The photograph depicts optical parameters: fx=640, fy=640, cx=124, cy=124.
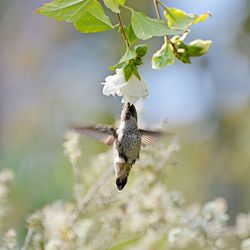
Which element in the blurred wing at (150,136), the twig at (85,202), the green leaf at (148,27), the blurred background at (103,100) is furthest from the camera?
the blurred background at (103,100)

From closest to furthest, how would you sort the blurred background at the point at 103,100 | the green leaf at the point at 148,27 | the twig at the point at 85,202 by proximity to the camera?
the green leaf at the point at 148,27
the twig at the point at 85,202
the blurred background at the point at 103,100

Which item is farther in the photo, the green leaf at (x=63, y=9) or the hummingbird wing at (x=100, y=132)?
the hummingbird wing at (x=100, y=132)

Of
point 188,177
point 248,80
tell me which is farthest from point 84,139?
point 248,80

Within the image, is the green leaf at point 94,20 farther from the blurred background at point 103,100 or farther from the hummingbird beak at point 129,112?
the blurred background at point 103,100

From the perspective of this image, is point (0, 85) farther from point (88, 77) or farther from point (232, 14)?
point (232, 14)

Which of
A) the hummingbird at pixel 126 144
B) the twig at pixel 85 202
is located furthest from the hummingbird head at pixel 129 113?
the twig at pixel 85 202

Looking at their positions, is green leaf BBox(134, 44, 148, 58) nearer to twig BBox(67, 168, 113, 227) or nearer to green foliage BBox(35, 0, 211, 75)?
green foliage BBox(35, 0, 211, 75)

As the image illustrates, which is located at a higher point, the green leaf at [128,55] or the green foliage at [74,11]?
the green foliage at [74,11]
